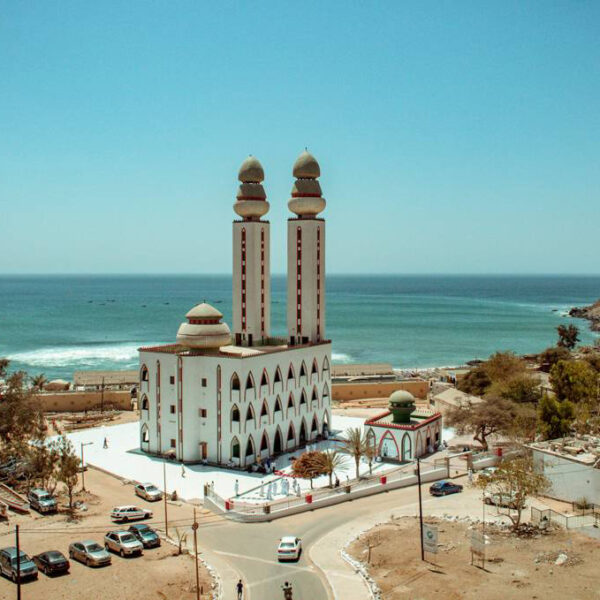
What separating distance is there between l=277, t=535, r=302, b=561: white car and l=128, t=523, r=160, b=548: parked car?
4.82 m

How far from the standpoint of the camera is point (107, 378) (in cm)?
6581

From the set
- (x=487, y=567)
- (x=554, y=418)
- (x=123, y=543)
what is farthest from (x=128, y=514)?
(x=554, y=418)

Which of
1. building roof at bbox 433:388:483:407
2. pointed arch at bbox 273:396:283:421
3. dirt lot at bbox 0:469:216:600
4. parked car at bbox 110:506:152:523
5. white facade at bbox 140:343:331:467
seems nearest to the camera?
dirt lot at bbox 0:469:216:600

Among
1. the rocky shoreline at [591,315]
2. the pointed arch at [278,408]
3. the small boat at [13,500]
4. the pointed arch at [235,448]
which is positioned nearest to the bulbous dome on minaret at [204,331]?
the pointed arch at [278,408]

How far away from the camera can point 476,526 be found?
92.1 feet

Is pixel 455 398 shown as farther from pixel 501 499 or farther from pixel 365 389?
pixel 501 499

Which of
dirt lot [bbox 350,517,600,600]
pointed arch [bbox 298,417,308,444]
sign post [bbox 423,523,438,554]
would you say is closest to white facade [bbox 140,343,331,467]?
pointed arch [bbox 298,417,308,444]

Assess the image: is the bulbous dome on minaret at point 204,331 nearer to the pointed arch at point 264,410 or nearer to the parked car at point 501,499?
the pointed arch at point 264,410

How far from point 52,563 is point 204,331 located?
1806 cm

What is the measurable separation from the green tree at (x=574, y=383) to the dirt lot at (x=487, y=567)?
19826 mm

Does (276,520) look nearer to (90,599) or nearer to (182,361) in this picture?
(90,599)

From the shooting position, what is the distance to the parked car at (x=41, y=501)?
101 ft

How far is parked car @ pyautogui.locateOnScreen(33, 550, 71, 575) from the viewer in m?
23.7

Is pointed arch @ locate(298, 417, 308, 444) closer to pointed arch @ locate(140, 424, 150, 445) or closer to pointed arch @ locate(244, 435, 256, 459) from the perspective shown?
pointed arch @ locate(244, 435, 256, 459)
